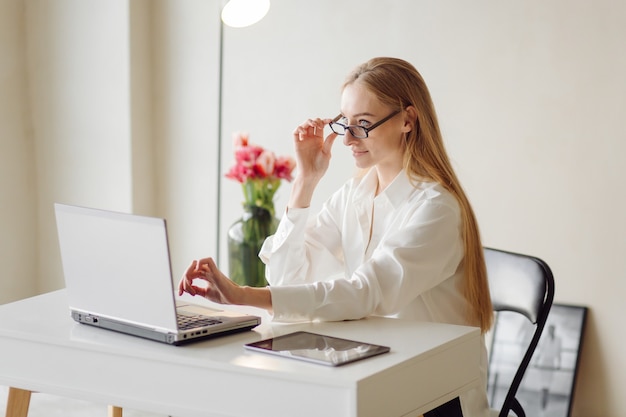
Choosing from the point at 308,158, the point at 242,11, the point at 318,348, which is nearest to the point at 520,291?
the point at 308,158

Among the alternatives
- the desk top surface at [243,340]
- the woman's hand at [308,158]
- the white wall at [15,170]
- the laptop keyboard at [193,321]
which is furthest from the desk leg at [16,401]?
the white wall at [15,170]

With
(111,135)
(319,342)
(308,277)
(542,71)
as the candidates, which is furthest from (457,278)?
(111,135)

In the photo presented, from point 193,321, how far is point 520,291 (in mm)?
840

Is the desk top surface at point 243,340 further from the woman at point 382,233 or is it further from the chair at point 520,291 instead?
the chair at point 520,291

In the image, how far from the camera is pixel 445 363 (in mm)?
1567

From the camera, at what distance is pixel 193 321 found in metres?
1.62

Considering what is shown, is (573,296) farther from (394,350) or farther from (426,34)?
(394,350)

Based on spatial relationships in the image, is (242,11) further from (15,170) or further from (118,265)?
(15,170)

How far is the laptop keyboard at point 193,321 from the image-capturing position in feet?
5.15

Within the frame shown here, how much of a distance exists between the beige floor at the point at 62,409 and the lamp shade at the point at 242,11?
1.35 metres

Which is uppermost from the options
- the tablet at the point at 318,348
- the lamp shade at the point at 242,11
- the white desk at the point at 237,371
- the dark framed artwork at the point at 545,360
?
the lamp shade at the point at 242,11

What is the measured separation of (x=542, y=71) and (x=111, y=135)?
1629mm

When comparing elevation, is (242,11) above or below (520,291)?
above

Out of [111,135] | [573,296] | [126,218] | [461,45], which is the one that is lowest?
[573,296]
